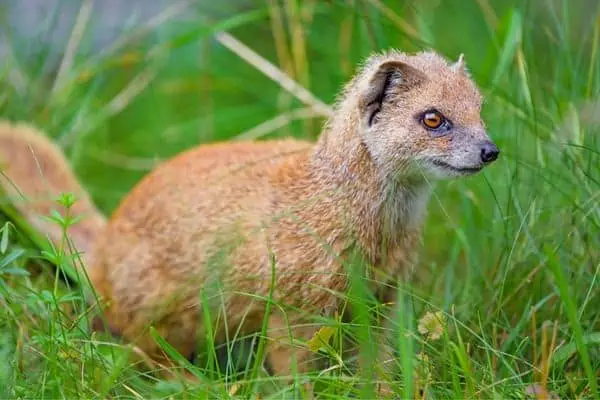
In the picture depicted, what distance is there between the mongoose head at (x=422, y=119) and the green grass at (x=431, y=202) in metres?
0.24

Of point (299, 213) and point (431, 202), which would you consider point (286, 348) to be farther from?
point (431, 202)

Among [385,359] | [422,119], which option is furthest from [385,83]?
[385,359]

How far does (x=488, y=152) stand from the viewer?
3.38 metres

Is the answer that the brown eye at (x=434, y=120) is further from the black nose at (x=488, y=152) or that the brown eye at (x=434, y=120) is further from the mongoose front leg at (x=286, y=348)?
the mongoose front leg at (x=286, y=348)

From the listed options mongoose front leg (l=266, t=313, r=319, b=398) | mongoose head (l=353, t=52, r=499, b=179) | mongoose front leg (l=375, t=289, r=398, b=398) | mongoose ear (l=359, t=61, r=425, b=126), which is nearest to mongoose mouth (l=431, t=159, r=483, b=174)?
mongoose head (l=353, t=52, r=499, b=179)

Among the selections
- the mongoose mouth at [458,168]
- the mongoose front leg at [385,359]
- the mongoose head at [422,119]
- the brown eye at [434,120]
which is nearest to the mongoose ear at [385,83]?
the mongoose head at [422,119]

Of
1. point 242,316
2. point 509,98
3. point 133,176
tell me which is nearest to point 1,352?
point 242,316

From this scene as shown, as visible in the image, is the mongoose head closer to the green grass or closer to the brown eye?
the brown eye

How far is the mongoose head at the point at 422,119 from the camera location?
3.47 metres

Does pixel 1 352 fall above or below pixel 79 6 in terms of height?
below

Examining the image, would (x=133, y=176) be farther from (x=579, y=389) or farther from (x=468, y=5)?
(x=579, y=389)

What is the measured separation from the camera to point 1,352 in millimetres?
3113

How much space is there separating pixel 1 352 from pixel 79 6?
3390 mm

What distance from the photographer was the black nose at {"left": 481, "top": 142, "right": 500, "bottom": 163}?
11.1ft
